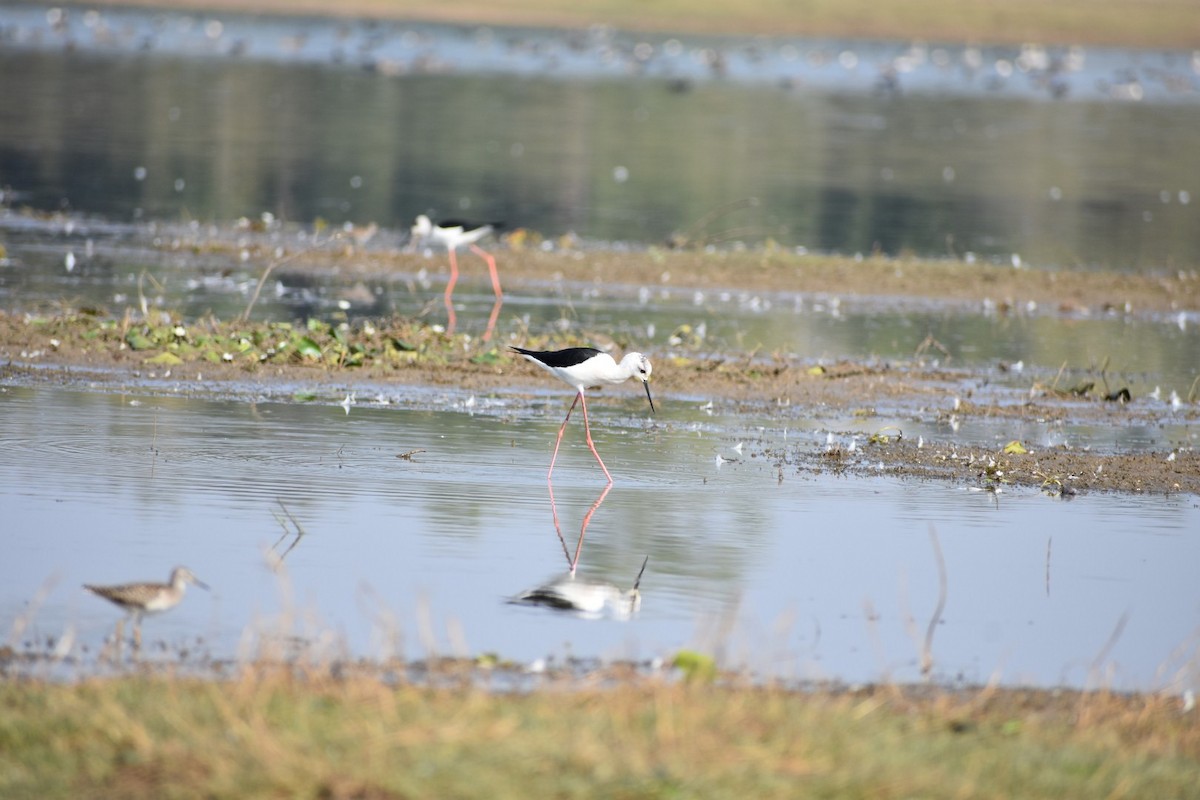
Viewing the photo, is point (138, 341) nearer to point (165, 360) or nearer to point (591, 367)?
point (165, 360)

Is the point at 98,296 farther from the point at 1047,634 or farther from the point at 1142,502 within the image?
the point at 1047,634

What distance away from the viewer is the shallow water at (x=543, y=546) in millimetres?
8836

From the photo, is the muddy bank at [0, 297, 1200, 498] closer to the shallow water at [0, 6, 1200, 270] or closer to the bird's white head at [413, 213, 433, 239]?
the bird's white head at [413, 213, 433, 239]

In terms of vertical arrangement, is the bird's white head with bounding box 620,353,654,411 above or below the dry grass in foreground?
above

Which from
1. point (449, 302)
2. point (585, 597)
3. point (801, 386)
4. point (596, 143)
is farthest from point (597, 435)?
point (596, 143)

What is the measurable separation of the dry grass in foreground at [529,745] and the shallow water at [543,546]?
104cm

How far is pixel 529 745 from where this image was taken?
21.1ft

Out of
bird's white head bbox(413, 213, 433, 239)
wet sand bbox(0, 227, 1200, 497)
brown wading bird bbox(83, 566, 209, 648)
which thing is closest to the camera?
brown wading bird bbox(83, 566, 209, 648)

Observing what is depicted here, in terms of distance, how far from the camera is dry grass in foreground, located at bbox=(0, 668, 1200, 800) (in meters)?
6.19

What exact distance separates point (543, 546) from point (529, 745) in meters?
4.34

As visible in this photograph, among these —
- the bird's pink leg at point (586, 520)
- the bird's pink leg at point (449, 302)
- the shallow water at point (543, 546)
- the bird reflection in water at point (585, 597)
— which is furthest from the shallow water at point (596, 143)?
the bird reflection in water at point (585, 597)

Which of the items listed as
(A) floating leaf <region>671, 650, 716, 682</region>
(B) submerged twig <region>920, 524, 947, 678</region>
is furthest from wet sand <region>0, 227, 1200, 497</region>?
(A) floating leaf <region>671, 650, 716, 682</region>

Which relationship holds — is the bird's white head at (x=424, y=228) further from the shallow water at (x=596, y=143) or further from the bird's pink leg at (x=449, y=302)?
the shallow water at (x=596, y=143)

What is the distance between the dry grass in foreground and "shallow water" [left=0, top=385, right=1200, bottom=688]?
1.04 metres
